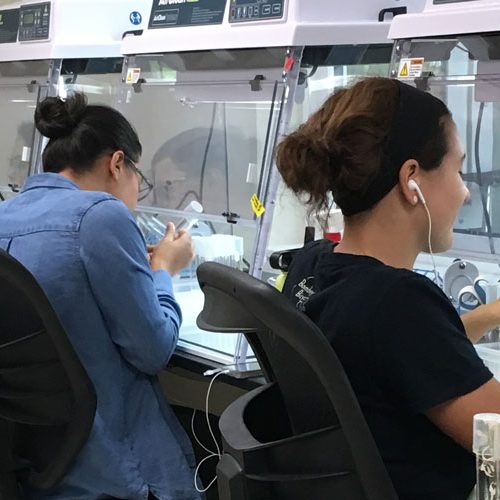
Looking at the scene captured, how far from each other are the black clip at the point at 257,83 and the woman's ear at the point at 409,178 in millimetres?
964

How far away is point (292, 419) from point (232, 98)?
4.24 feet

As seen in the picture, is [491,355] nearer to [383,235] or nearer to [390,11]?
[383,235]

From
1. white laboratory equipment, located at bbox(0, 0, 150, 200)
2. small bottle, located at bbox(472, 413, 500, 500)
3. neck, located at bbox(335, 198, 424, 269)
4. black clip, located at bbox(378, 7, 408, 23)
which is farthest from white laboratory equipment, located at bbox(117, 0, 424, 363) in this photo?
small bottle, located at bbox(472, 413, 500, 500)

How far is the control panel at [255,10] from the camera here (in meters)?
2.07

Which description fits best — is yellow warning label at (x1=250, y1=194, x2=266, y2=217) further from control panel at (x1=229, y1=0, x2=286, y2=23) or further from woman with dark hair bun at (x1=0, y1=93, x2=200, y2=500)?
control panel at (x1=229, y1=0, x2=286, y2=23)

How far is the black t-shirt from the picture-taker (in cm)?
113

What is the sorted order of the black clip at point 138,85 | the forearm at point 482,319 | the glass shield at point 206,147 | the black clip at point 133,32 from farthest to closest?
the black clip at point 133,32
the black clip at point 138,85
the glass shield at point 206,147
the forearm at point 482,319

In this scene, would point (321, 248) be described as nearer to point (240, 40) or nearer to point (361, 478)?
point (361, 478)

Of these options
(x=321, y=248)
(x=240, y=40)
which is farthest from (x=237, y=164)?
(x=321, y=248)

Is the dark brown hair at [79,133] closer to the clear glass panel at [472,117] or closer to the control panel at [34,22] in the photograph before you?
the clear glass panel at [472,117]

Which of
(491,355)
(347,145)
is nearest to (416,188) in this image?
(347,145)

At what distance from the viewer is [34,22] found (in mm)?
3014

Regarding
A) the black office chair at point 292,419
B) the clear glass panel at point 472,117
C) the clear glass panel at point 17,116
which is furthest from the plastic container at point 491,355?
the clear glass panel at point 17,116

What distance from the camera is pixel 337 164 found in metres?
1.27
